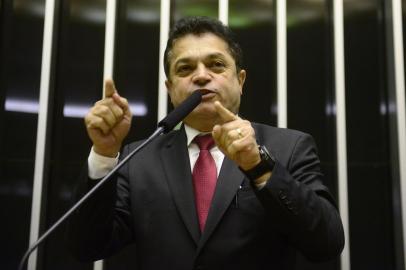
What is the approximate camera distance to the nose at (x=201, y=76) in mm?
1171

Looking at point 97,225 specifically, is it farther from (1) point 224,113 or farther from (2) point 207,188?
(1) point 224,113

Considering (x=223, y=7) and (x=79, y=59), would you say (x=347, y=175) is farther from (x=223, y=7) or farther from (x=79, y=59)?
(x=79, y=59)

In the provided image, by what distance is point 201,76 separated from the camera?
3.84ft

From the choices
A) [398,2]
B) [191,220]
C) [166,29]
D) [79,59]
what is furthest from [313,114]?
[79,59]

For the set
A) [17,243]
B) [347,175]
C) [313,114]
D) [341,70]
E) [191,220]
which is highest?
[341,70]

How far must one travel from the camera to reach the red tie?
1.08 meters

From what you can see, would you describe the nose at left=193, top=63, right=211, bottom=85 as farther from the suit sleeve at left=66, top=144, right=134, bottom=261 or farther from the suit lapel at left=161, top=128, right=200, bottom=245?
the suit sleeve at left=66, top=144, right=134, bottom=261

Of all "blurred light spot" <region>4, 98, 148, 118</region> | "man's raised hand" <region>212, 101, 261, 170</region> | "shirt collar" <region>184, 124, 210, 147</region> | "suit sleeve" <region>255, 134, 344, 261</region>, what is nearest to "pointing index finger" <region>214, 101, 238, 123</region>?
"man's raised hand" <region>212, 101, 261, 170</region>

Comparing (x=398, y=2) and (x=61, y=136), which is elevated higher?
(x=398, y=2)

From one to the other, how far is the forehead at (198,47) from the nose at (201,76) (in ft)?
0.14

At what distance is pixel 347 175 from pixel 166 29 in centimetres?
94

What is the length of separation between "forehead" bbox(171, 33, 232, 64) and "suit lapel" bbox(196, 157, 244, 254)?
0.34 meters

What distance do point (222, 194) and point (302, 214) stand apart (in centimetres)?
24

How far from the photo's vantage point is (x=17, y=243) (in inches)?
63.0
